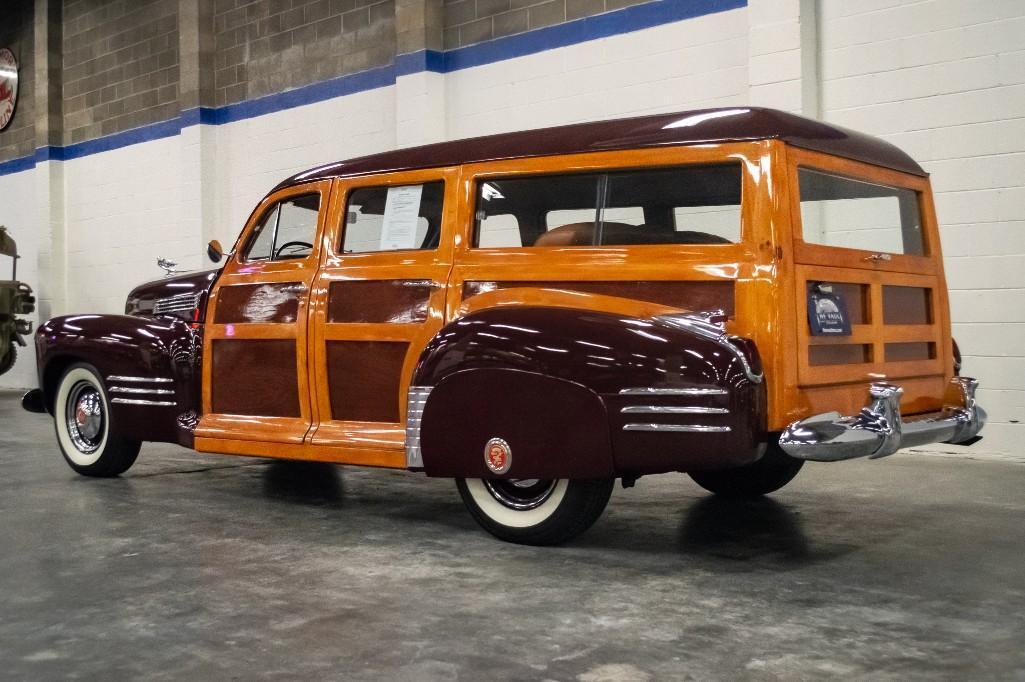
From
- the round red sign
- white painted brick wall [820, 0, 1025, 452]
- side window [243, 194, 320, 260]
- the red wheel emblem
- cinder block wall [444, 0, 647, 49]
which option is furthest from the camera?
the round red sign

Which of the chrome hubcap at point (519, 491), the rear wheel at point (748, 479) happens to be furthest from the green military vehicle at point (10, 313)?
the chrome hubcap at point (519, 491)

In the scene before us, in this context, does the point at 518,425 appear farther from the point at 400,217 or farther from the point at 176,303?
the point at 176,303

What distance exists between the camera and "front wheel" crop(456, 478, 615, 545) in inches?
155

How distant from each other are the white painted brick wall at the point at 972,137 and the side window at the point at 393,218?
160 inches

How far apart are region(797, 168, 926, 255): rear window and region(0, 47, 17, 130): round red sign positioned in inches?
590

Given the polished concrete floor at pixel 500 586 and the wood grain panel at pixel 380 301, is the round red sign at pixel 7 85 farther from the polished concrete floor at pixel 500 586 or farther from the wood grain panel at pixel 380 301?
the wood grain panel at pixel 380 301

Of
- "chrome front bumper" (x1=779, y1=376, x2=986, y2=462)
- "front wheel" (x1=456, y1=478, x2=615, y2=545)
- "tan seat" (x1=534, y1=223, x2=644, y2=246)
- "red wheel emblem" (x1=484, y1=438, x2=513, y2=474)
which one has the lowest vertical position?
"front wheel" (x1=456, y1=478, x2=615, y2=545)

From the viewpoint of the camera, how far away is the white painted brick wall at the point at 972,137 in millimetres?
6781

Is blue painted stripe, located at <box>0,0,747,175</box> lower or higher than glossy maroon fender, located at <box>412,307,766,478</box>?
higher

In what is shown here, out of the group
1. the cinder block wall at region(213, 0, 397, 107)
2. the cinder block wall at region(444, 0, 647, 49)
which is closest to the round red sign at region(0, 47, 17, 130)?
the cinder block wall at region(213, 0, 397, 107)

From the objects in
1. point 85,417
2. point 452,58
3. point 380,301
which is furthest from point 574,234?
point 452,58

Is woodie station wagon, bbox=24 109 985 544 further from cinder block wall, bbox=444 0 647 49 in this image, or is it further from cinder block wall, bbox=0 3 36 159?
cinder block wall, bbox=0 3 36 159

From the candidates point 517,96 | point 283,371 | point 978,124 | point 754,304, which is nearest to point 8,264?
point 517,96

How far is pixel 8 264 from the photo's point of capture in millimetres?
16000
